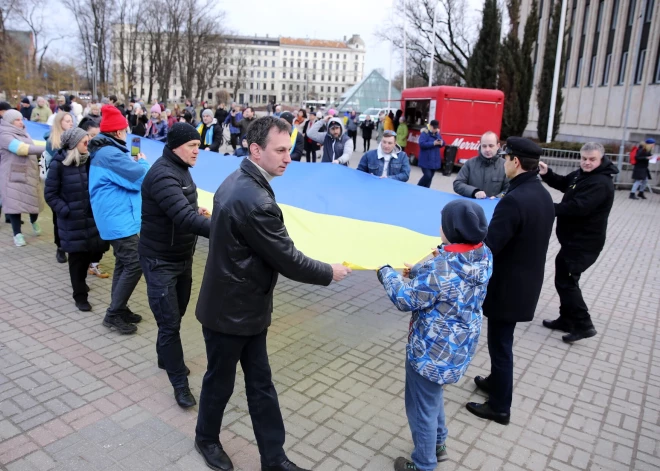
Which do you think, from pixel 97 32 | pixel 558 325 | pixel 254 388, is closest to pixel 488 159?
pixel 558 325

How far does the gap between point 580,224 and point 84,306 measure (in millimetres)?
5165

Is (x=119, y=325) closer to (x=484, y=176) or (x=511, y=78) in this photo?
(x=484, y=176)

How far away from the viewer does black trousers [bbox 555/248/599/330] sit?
17.4 feet

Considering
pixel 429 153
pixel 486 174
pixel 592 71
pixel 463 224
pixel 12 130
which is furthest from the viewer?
pixel 592 71

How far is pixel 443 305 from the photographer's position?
9.47ft

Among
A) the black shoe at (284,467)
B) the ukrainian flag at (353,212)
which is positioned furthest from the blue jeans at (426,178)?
the black shoe at (284,467)

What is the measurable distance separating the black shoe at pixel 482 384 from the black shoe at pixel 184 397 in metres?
2.25

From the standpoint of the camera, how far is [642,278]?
7.80 m

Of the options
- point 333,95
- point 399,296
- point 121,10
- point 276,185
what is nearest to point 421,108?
point 276,185

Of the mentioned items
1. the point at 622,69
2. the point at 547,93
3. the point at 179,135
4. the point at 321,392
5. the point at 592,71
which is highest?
the point at 592,71

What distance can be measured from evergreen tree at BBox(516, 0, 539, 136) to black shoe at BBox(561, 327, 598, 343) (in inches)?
862

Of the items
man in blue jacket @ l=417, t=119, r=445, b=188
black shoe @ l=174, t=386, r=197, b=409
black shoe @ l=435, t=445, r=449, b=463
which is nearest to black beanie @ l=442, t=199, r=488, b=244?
black shoe @ l=435, t=445, r=449, b=463

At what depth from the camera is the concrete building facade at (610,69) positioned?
2492cm

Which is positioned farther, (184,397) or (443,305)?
(184,397)
